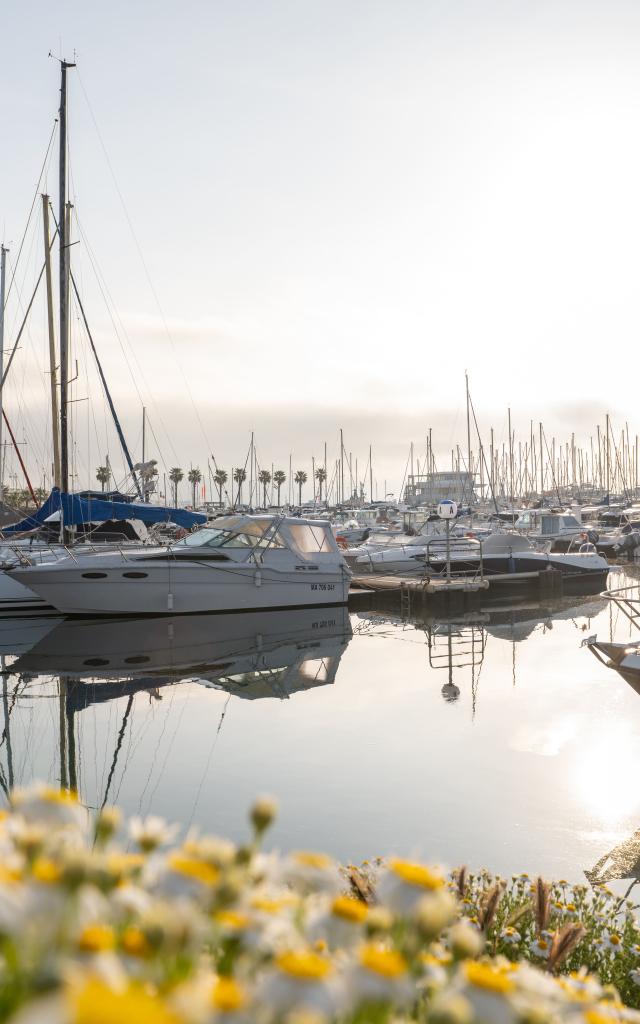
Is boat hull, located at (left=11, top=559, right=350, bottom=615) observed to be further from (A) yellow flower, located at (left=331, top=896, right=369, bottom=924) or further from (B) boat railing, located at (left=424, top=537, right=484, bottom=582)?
(A) yellow flower, located at (left=331, top=896, right=369, bottom=924)

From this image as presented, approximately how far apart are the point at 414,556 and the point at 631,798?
21890mm

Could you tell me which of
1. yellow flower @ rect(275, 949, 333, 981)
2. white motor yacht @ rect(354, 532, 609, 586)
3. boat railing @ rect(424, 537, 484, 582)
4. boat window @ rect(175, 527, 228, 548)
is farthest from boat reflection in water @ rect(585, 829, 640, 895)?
white motor yacht @ rect(354, 532, 609, 586)

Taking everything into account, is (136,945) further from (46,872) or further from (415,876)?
(415,876)

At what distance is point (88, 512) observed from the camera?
76.9 feet

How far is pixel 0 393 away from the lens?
93.1 ft

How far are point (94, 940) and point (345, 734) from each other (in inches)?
424

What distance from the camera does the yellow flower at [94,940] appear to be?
134 centimetres

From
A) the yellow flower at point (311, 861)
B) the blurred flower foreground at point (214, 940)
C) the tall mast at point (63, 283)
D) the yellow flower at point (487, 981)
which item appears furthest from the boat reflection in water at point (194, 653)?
the yellow flower at point (487, 981)

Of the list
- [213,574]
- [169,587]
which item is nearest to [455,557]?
[213,574]

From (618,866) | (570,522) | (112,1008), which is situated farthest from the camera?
(570,522)

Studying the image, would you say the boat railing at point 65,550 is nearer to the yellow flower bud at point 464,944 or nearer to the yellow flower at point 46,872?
the yellow flower at point 46,872

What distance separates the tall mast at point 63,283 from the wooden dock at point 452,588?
31.5 feet

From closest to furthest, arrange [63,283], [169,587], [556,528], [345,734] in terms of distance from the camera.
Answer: [345,734] → [169,587] → [63,283] → [556,528]

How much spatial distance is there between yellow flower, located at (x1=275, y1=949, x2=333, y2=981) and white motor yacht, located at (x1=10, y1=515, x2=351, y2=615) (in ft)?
63.7
